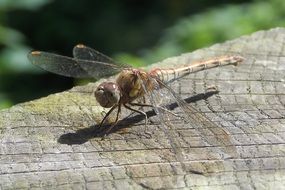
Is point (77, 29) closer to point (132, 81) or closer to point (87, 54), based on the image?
point (87, 54)

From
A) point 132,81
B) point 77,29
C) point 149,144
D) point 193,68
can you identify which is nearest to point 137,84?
point 132,81

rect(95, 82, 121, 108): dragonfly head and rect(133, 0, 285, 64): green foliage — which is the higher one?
rect(133, 0, 285, 64): green foliage

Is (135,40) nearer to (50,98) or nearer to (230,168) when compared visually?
(50,98)

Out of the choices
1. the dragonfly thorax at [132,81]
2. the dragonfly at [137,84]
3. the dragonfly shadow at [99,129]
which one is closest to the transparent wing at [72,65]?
the dragonfly at [137,84]

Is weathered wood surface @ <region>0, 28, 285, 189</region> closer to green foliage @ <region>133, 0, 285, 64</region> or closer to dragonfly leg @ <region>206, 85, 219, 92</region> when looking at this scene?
dragonfly leg @ <region>206, 85, 219, 92</region>

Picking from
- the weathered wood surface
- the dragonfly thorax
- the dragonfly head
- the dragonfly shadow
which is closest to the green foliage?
the dragonfly thorax
